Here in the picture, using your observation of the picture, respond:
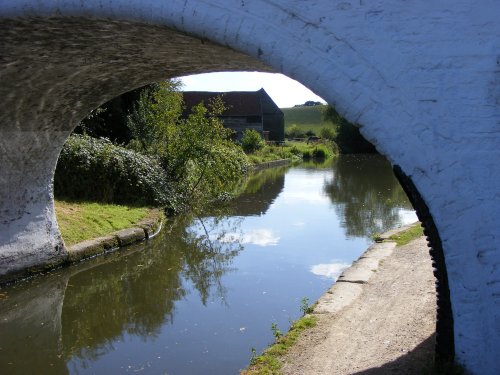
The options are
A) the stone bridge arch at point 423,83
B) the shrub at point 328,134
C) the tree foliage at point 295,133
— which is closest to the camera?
the stone bridge arch at point 423,83

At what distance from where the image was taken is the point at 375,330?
4.70 meters

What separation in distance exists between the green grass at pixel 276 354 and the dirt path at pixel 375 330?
7 cm

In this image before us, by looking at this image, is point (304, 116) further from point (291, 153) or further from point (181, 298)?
point (181, 298)

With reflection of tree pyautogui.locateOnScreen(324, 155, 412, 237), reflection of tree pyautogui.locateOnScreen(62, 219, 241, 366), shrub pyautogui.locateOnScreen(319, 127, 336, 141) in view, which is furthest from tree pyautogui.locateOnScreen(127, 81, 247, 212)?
shrub pyautogui.locateOnScreen(319, 127, 336, 141)

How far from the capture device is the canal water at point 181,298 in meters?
5.18

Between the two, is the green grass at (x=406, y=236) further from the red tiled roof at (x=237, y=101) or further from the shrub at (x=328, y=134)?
the shrub at (x=328, y=134)

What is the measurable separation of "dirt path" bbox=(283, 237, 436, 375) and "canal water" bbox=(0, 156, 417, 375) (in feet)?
2.51

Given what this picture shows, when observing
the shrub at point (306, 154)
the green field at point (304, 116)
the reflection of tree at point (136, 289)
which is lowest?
the shrub at point (306, 154)

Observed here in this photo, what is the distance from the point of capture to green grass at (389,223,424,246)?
28.5ft

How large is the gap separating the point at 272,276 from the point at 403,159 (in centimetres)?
513

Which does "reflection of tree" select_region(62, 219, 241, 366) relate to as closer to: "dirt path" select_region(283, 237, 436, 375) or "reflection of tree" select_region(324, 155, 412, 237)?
"dirt path" select_region(283, 237, 436, 375)

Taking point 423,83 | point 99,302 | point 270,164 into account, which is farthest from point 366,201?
point 270,164

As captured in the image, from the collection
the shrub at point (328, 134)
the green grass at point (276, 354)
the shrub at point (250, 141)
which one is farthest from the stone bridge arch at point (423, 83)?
the shrub at point (328, 134)

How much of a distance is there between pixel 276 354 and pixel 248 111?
132 ft
